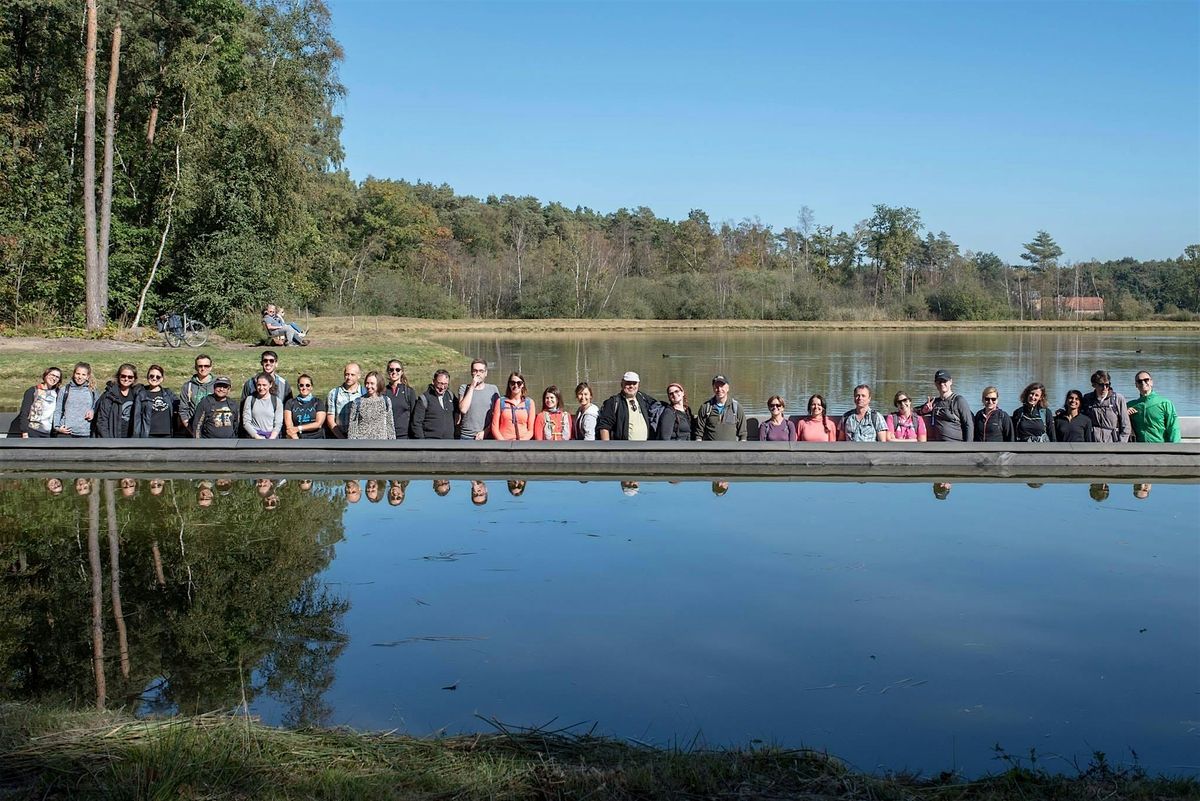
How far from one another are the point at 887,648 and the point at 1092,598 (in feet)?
6.03

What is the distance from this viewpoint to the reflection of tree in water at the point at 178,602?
5.43 meters

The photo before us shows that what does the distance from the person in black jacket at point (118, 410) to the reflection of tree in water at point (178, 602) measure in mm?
2186

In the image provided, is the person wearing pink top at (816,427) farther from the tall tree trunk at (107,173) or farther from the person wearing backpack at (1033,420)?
the tall tree trunk at (107,173)

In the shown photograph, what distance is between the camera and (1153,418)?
39.7 feet

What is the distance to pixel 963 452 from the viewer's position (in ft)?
37.6

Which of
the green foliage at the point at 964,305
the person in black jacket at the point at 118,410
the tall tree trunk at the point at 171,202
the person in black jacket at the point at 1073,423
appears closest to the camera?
the person in black jacket at the point at 1073,423

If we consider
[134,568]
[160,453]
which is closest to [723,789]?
[134,568]

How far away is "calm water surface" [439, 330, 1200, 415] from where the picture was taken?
26.1 metres

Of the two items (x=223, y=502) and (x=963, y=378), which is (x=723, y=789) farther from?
(x=963, y=378)

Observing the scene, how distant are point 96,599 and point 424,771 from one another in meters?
3.59

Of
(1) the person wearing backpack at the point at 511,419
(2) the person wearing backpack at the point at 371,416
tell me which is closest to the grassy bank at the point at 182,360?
(2) the person wearing backpack at the point at 371,416

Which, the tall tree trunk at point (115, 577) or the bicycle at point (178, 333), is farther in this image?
the bicycle at point (178, 333)

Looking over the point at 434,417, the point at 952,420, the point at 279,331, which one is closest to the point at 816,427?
the point at 952,420

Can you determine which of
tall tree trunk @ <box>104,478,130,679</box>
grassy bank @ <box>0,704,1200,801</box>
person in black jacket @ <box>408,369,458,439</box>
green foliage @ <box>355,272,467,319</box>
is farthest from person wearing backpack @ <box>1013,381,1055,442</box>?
green foliage @ <box>355,272,467,319</box>
